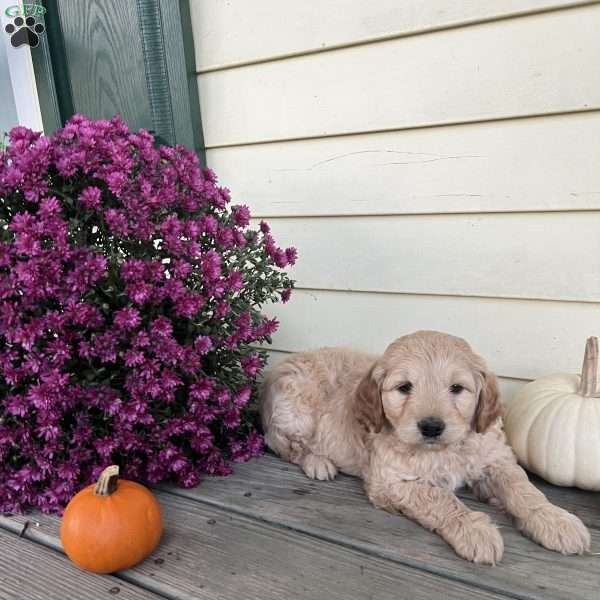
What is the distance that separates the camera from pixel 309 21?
101 inches

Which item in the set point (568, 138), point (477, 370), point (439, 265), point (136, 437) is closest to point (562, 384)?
point (477, 370)

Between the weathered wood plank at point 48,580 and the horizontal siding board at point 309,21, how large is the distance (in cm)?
236

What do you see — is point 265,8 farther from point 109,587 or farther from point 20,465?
point 109,587

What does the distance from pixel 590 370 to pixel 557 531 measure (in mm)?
636

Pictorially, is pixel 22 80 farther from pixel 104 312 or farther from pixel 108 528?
pixel 108 528

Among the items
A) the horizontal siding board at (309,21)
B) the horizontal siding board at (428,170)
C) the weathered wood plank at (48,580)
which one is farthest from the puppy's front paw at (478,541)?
the horizontal siding board at (309,21)

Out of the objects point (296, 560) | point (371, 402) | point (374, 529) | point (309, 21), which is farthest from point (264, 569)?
point (309, 21)

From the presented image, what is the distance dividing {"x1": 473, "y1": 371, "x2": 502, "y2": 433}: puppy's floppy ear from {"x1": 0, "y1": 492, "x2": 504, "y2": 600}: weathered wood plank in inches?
18.8

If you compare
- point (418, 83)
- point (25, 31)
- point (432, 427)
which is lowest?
point (432, 427)

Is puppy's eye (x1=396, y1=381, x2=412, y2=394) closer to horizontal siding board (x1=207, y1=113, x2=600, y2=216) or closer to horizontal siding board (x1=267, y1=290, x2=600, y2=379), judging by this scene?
horizontal siding board (x1=267, y1=290, x2=600, y2=379)

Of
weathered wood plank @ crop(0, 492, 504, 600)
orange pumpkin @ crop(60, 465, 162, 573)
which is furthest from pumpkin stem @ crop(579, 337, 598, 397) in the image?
orange pumpkin @ crop(60, 465, 162, 573)

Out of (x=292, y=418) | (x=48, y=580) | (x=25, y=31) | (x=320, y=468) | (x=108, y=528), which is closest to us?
(x=108, y=528)

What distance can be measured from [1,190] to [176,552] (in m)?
1.35

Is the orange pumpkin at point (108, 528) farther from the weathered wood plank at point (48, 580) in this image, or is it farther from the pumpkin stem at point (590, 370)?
the pumpkin stem at point (590, 370)
